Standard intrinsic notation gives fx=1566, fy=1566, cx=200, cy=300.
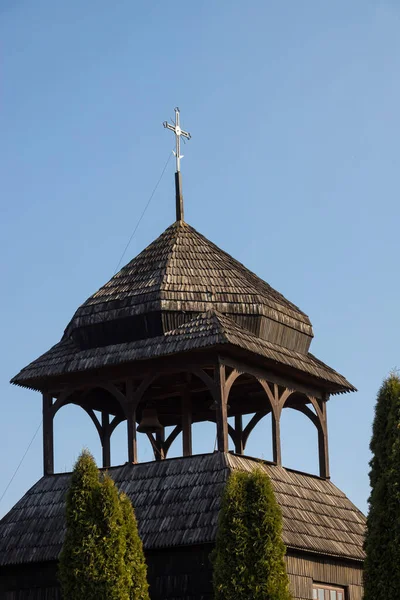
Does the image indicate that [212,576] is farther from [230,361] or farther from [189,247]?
[189,247]

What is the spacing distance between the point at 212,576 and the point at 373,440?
12.7 ft

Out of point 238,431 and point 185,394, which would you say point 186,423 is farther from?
point 238,431

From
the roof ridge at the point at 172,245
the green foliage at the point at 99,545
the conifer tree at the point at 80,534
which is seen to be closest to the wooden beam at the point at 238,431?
the roof ridge at the point at 172,245

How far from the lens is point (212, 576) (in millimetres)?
28234

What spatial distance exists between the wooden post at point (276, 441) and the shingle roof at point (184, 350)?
1.18 metres

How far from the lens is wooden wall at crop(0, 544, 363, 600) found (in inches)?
1145

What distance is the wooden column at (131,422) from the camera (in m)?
31.2

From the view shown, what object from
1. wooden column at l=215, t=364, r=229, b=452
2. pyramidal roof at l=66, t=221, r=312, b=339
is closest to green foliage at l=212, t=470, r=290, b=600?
wooden column at l=215, t=364, r=229, b=452

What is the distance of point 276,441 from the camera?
104ft

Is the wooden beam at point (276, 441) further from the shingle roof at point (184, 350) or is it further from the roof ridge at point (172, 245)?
the roof ridge at point (172, 245)

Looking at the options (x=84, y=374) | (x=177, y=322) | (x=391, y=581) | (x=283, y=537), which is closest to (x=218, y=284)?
(x=177, y=322)

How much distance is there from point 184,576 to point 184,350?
4.35 m

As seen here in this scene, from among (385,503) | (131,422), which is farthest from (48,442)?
(385,503)

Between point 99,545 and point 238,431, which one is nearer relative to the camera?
point 99,545
